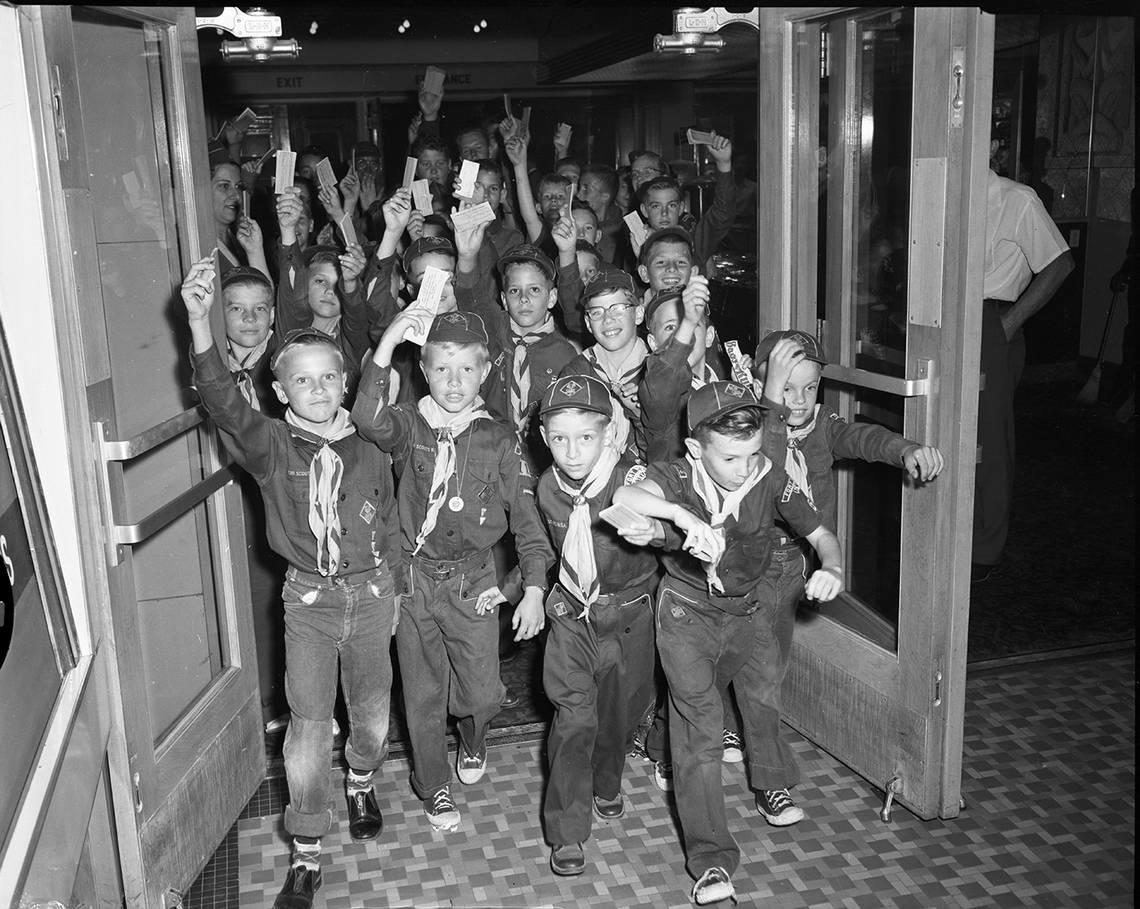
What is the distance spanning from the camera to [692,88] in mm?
11258

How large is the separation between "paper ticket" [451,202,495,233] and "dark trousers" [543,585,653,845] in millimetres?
1423

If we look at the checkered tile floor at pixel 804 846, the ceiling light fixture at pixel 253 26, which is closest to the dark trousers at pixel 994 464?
the checkered tile floor at pixel 804 846

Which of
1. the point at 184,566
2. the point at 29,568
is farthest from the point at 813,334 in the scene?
the point at 29,568

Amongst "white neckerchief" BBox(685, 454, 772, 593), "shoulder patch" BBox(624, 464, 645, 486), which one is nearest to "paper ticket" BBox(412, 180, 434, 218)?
"shoulder patch" BBox(624, 464, 645, 486)

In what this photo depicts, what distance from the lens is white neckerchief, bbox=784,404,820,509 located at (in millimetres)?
3441

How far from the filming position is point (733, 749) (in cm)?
383

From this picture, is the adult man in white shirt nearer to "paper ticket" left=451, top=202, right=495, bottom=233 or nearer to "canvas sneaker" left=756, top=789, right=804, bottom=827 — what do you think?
"canvas sneaker" left=756, top=789, right=804, bottom=827

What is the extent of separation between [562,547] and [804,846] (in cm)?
107

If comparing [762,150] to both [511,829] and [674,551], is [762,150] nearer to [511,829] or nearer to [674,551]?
[674,551]

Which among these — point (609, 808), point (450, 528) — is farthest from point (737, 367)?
point (609, 808)

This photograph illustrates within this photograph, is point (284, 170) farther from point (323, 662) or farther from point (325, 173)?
point (323, 662)

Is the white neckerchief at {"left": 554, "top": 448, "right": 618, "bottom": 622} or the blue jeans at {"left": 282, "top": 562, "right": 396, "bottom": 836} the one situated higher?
the white neckerchief at {"left": 554, "top": 448, "right": 618, "bottom": 622}

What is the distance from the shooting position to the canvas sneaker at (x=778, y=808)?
339 centimetres

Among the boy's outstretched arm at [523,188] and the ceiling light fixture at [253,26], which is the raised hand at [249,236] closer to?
the ceiling light fixture at [253,26]
